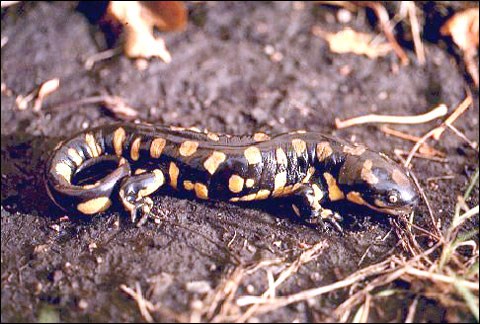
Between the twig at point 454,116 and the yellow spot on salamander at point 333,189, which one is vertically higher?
the twig at point 454,116

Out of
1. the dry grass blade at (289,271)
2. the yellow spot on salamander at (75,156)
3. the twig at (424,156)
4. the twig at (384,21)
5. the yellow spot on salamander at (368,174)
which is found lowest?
the dry grass blade at (289,271)

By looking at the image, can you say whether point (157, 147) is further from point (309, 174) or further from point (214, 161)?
point (309, 174)

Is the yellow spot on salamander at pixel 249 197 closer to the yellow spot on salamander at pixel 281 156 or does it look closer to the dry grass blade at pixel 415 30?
the yellow spot on salamander at pixel 281 156

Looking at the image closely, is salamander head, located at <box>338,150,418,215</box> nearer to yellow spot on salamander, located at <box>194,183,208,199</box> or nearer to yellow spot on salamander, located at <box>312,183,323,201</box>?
yellow spot on salamander, located at <box>312,183,323,201</box>

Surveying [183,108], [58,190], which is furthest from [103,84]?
[58,190]

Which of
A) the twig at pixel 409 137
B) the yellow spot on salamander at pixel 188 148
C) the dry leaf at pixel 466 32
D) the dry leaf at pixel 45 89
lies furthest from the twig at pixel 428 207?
the dry leaf at pixel 45 89

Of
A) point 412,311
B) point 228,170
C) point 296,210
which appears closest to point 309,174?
point 296,210
